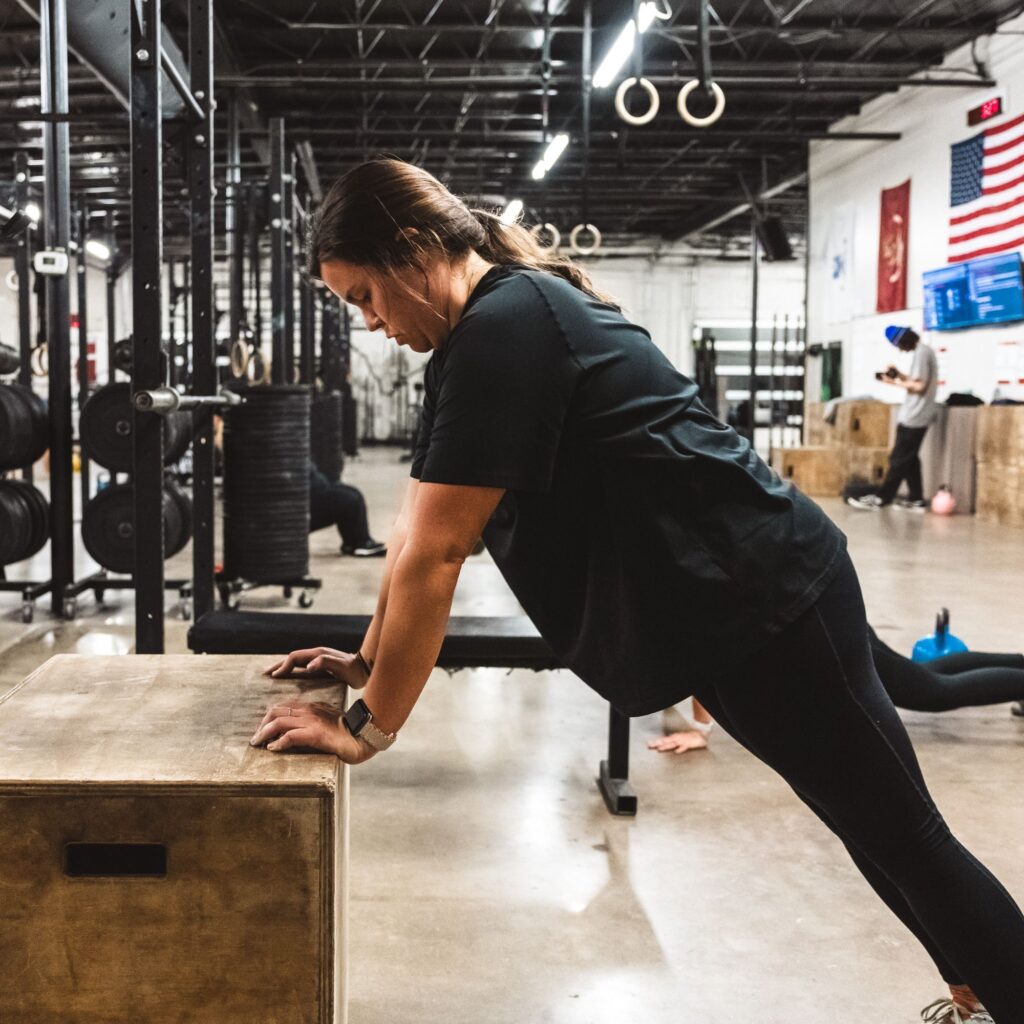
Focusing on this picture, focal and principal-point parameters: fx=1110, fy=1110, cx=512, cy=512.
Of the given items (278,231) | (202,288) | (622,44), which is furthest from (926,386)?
(202,288)

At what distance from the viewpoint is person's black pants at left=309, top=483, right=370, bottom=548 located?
6.50 meters

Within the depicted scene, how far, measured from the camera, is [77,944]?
4.14ft

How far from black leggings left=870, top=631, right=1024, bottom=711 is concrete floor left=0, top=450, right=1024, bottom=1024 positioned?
234 millimetres

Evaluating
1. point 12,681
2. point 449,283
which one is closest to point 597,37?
point 12,681

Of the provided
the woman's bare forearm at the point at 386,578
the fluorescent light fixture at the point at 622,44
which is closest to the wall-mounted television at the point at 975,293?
the fluorescent light fixture at the point at 622,44

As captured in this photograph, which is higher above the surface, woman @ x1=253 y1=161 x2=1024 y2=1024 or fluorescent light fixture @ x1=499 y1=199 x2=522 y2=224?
fluorescent light fixture @ x1=499 y1=199 x2=522 y2=224

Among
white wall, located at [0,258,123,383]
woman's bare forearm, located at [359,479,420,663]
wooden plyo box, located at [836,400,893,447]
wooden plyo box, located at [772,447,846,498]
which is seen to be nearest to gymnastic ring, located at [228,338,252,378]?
woman's bare forearm, located at [359,479,420,663]

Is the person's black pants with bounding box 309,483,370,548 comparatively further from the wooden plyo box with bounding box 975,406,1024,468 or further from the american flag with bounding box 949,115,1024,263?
the american flag with bounding box 949,115,1024,263

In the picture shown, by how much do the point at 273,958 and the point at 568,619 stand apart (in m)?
0.53

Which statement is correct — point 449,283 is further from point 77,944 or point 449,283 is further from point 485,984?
point 485,984

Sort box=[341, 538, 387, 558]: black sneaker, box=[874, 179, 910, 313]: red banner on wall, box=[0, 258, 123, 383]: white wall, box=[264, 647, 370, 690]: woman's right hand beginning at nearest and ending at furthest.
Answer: box=[264, 647, 370, 690]: woman's right hand, box=[341, 538, 387, 558]: black sneaker, box=[874, 179, 910, 313]: red banner on wall, box=[0, 258, 123, 383]: white wall

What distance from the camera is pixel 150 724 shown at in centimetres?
150

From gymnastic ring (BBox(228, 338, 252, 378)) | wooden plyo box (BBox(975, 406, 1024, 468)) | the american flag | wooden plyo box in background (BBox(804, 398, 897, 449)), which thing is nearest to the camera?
gymnastic ring (BBox(228, 338, 252, 378))

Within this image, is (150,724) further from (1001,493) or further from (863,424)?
(863,424)
